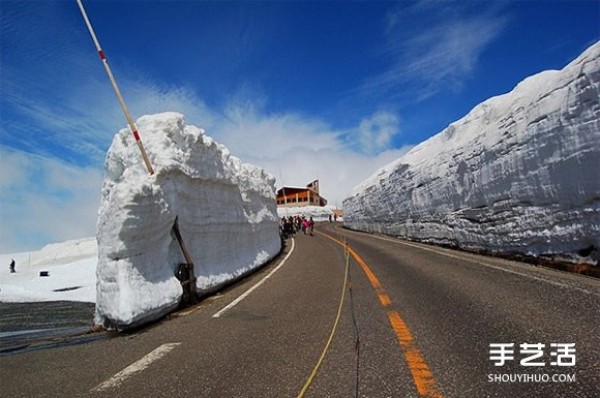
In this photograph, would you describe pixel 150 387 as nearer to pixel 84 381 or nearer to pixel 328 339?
pixel 84 381

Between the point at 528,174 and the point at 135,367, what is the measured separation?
11.6 meters

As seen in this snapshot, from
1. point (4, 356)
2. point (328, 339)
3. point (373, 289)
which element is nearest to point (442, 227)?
point (373, 289)

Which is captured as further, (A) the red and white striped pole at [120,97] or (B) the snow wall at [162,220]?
(A) the red and white striped pole at [120,97]

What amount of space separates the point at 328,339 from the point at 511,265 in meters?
7.88

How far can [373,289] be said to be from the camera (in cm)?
816

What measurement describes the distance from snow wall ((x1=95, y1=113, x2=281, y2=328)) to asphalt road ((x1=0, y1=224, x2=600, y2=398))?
748 mm

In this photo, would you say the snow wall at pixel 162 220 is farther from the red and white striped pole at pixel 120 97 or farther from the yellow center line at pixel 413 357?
the yellow center line at pixel 413 357

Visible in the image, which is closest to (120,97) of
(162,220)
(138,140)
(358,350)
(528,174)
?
(138,140)

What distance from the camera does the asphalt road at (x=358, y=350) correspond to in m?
3.46

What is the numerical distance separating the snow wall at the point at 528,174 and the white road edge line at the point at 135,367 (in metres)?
9.00

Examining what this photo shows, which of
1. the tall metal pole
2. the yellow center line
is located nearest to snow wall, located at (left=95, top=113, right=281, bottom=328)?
the tall metal pole

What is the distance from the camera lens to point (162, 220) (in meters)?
8.04

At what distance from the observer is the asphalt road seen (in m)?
3.46

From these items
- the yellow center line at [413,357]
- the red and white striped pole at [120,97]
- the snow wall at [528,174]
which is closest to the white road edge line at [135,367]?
the yellow center line at [413,357]
